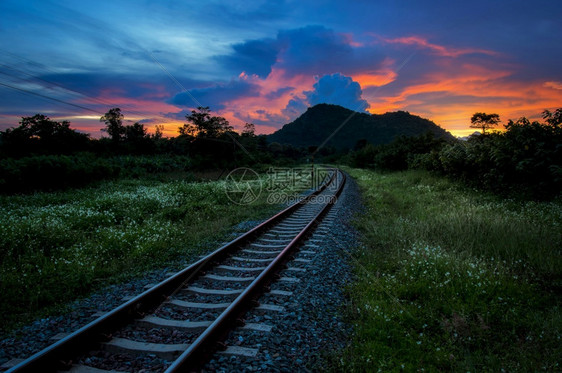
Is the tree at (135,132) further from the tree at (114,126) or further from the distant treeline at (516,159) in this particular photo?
the distant treeline at (516,159)

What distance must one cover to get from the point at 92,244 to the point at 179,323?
14.7ft

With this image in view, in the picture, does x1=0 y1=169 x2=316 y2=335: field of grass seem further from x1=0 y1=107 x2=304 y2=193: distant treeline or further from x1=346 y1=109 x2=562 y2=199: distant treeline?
x1=346 y1=109 x2=562 y2=199: distant treeline

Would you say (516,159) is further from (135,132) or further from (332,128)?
(332,128)

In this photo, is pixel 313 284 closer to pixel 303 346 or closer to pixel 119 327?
pixel 303 346

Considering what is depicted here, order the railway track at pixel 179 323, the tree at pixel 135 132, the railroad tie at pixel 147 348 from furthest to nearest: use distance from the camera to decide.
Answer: the tree at pixel 135 132
the railroad tie at pixel 147 348
the railway track at pixel 179 323

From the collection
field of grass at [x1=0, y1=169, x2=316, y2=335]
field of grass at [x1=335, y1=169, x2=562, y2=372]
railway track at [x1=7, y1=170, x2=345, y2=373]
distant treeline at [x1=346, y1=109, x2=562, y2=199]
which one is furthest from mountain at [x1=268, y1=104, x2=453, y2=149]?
railway track at [x1=7, y1=170, x2=345, y2=373]

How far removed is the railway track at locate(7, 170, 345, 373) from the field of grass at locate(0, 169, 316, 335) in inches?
56.2

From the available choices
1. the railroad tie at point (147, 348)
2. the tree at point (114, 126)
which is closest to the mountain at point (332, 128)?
the tree at point (114, 126)

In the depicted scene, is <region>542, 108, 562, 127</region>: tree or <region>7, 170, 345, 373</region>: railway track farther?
<region>542, 108, 562, 127</region>: tree

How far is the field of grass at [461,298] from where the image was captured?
3283 millimetres

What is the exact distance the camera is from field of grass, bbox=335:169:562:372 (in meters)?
3.28

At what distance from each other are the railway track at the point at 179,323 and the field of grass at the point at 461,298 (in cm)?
148

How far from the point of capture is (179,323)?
3.89 meters

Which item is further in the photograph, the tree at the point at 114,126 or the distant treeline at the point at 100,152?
the tree at the point at 114,126
